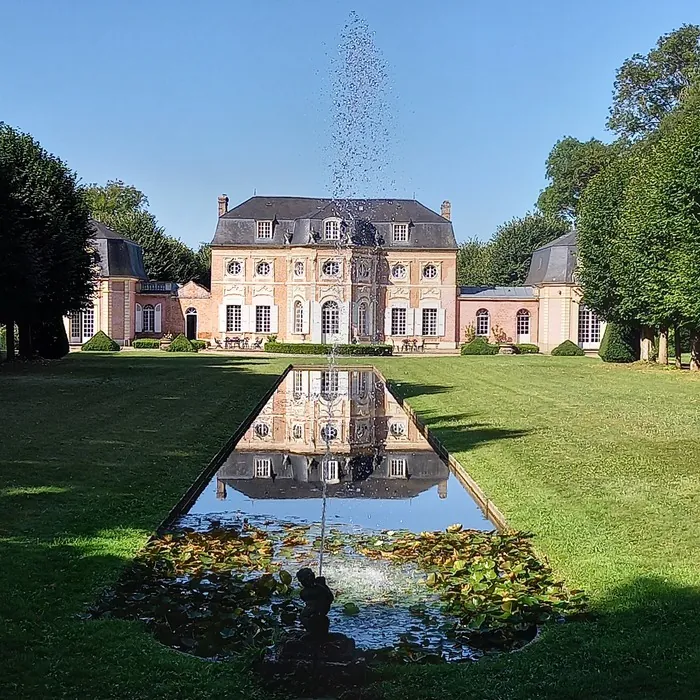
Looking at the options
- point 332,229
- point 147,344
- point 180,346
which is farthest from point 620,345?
point 147,344

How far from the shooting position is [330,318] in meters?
44.9

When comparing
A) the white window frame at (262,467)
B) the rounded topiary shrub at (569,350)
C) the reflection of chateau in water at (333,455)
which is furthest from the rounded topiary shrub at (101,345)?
the white window frame at (262,467)

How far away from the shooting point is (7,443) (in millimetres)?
10719

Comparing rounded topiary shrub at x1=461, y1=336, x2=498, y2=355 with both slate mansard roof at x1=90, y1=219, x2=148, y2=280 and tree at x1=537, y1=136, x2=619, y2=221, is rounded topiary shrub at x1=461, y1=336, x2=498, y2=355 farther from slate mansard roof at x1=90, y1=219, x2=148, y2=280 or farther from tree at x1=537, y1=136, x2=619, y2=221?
slate mansard roof at x1=90, y1=219, x2=148, y2=280

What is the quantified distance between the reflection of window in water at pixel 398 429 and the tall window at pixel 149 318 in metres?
33.9

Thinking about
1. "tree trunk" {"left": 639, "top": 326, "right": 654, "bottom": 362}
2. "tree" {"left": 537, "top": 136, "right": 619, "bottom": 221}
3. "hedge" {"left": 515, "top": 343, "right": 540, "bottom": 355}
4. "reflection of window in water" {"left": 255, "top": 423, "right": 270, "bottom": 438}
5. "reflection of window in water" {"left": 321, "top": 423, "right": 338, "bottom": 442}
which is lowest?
"reflection of window in water" {"left": 321, "top": 423, "right": 338, "bottom": 442}

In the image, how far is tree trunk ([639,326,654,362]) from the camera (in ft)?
104

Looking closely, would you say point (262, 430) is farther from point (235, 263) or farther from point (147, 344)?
point (235, 263)

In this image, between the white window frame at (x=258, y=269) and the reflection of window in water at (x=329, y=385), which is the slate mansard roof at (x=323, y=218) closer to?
the white window frame at (x=258, y=269)

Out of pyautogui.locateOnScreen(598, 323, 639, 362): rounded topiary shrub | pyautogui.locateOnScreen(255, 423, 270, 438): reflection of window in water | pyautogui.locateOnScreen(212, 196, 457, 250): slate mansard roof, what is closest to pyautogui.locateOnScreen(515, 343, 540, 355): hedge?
pyautogui.locateOnScreen(212, 196, 457, 250): slate mansard roof

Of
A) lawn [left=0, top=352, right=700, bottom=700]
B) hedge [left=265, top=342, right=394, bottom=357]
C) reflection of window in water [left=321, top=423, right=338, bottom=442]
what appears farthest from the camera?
hedge [left=265, top=342, right=394, bottom=357]

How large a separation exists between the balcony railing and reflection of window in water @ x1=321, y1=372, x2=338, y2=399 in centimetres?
2169

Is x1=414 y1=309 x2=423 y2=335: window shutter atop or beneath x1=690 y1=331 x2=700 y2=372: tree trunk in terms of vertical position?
atop

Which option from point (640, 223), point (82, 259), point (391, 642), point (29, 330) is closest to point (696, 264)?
point (640, 223)
